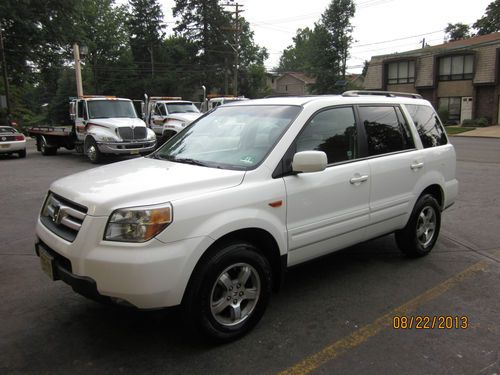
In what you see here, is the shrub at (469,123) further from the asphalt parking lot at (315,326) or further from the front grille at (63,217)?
the front grille at (63,217)

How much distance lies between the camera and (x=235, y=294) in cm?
337

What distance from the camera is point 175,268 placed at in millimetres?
2932

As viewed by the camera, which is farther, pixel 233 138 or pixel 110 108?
pixel 110 108

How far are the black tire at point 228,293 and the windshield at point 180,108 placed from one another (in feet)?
58.6

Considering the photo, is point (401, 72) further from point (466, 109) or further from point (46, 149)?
point (46, 149)

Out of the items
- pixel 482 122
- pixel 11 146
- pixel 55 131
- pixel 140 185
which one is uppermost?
pixel 140 185

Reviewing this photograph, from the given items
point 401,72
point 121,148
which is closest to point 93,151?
point 121,148

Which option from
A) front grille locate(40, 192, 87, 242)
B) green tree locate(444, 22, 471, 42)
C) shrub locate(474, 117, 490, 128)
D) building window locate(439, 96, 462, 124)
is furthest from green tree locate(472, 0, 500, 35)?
front grille locate(40, 192, 87, 242)

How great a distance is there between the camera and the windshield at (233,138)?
3.75 meters

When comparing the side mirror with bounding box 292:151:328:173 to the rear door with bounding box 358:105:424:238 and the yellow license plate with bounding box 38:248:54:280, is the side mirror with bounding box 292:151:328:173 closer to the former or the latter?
the rear door with bounding box 358:105:424:238

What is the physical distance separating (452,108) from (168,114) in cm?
2915

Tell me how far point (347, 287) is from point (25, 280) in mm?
3278

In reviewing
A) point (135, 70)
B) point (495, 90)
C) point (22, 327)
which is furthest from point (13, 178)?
point (135, 70)
